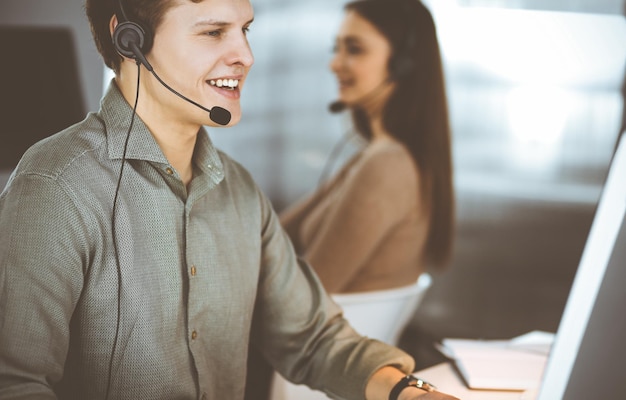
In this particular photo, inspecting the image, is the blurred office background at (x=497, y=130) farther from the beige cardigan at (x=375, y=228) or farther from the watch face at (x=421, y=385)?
the watch face at (x=421, y=385)

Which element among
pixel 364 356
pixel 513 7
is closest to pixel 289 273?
pixel 364 356

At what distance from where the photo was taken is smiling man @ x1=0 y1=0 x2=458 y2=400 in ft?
2.94

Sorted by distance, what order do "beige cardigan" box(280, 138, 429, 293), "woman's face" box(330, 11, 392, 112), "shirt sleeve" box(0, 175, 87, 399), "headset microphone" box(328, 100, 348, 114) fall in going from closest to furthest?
1. "shirt sleeve" box(0, 175, 87, 399)
2. "beige cardigan" box(280, 138, 429, 293)
3. "woman's face" box(330, 11, 392, 112)
4. "headset microphone" box(328, 100, 348, 114)

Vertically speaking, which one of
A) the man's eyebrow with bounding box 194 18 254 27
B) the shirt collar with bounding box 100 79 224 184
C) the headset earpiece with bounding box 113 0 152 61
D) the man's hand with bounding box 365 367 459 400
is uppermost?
the man's eyebrow with bounding box 194 18 254 27

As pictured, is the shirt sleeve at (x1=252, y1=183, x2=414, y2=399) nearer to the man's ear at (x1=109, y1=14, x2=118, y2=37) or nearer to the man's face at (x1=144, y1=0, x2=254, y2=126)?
the man's face at (x1=144, y1=0, x2=254, y2=126)

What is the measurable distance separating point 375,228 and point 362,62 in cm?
64

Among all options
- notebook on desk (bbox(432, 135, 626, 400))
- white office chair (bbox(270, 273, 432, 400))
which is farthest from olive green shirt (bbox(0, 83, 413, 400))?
white office chair (bbox(270, 273, 432, 400))

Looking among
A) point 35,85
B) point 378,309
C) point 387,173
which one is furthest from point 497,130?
point 35,85

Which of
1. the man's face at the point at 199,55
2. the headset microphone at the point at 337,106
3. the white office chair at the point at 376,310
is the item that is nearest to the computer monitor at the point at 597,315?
the man's face at the point at 199,55

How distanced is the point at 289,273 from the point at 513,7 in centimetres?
259

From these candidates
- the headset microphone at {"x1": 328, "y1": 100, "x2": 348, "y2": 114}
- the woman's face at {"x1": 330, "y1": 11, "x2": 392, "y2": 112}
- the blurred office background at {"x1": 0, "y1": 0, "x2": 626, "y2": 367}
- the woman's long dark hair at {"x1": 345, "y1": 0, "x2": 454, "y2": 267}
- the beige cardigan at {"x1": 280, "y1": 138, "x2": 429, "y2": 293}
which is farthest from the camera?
the blurred office background at {"x1": 0, "y1": 0, "x2": 626, "y2": 367}

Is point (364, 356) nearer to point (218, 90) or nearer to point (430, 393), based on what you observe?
point (430, 393)

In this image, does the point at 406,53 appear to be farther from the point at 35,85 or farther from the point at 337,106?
the point at 35,85

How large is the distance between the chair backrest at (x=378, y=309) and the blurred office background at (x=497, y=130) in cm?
163
